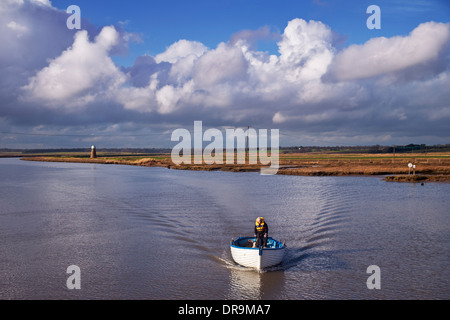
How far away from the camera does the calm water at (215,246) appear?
50.4 feet

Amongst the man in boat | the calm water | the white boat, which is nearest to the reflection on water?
the calm water

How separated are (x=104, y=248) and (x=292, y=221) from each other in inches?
535

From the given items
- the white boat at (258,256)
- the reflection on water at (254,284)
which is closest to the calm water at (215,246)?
the reflection on water at (254,284)

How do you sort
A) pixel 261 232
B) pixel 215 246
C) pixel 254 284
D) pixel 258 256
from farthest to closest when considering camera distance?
pixel 215 246
pixel 261 232
pixel 258 256
pixel 254 284

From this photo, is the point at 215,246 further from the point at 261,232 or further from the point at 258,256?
the point at 258,256

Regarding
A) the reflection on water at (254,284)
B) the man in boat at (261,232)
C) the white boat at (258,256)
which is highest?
the man in boat at (261,232)

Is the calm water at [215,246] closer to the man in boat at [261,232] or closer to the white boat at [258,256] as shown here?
the white boat at [258,256]

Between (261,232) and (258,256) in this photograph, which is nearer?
(258,256)

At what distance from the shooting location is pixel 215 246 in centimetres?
2158

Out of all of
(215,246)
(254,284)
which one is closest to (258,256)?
(254,284)

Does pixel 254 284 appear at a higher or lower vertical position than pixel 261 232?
lower

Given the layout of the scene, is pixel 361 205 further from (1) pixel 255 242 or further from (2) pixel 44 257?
(2) pixel 44 257

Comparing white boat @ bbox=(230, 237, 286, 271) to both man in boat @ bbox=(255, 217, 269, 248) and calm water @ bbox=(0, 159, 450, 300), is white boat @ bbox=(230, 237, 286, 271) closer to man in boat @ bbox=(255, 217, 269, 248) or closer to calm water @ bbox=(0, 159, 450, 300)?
calm water @ bbox=(0, 159, 450, 300)

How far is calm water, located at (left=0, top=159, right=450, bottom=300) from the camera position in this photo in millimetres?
15359
